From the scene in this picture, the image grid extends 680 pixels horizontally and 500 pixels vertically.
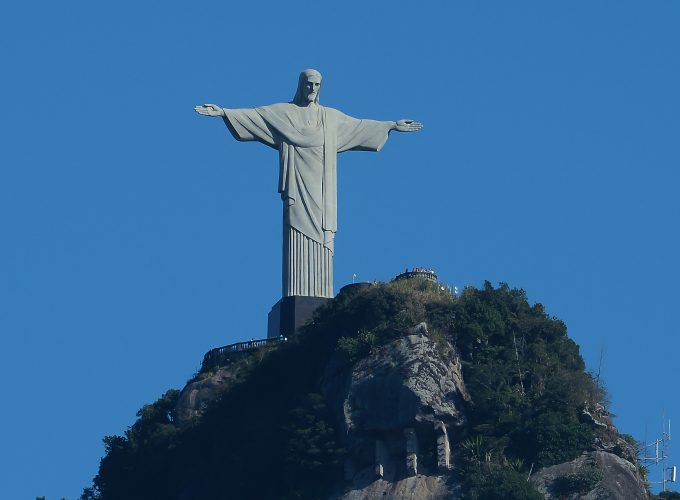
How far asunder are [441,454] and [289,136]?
13.3 meters

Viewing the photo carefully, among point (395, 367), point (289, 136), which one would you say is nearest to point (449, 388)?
point (395, 367)

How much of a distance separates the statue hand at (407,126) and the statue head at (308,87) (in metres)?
2.77

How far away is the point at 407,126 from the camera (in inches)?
3292

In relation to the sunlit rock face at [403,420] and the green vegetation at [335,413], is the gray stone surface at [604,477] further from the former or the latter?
the sunlit rock face at [403,420]

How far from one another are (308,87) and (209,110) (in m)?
3.23

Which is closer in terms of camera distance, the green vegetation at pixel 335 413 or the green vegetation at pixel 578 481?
the green vegetation at pixel 578 481

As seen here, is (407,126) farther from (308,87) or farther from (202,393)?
(202,393)

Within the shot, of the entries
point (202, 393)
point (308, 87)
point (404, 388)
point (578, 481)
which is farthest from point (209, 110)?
point (578, 481)

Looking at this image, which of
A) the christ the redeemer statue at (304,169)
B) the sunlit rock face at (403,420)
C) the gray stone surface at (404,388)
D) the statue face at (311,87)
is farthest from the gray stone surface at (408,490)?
the statue face at (311,87)

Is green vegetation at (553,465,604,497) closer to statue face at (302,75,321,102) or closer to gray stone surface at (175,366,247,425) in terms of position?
gray stone surface at (175,366,247,425)

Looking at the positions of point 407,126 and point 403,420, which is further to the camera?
point 407,126

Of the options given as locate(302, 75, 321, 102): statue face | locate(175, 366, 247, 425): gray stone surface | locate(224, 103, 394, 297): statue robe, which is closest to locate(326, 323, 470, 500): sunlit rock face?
locate(175, 366, 247, 425): gray stone surface

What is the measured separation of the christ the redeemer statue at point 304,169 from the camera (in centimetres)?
8044

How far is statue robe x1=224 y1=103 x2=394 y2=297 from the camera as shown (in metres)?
80.4
